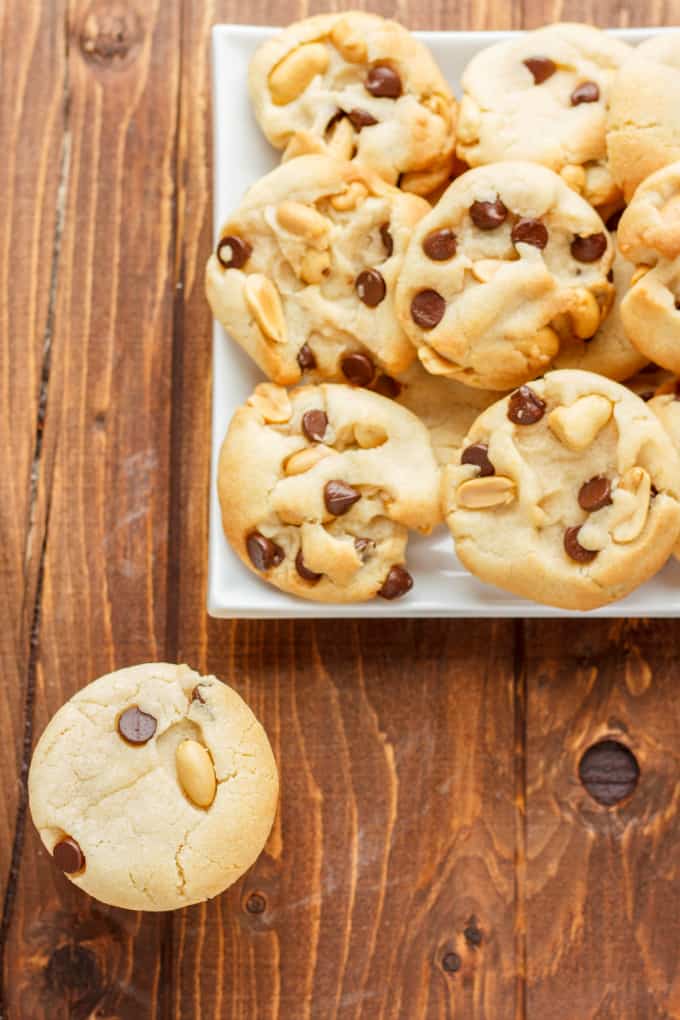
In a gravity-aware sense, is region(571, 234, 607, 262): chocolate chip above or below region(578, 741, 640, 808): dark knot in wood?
above

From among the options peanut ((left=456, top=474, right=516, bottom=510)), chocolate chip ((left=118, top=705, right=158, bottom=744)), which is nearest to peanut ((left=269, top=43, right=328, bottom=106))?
peanut ((left=456, top=474, right=516, bottom=510))

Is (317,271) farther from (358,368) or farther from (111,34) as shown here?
(111,34)

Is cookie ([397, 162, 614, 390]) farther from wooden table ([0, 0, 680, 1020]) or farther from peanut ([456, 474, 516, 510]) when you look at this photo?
wooden table ([0, 0, 680, 1020])

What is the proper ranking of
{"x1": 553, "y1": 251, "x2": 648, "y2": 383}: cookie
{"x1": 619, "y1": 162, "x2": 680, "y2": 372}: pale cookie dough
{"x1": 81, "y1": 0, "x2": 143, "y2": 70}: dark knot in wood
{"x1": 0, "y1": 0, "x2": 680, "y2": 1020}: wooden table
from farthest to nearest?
1. {"x1": 81, "y1": 0, "x2": 143, "y2": 70}: dark knot in wood
2. {"x1": 0, "y1": 0, "x2": 680, "y2": 1020}: wooden table
3. {"x1": 553, "y1": 251, "x2": 648, "y2": 383}: cookie
4. {"x1": 619, "y1": 162, "x2": 680, "y2": 372}: pale cookie dough

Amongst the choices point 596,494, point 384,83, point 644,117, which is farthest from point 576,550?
point 384,83

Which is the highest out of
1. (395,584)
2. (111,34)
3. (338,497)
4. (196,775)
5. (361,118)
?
(111,34)
